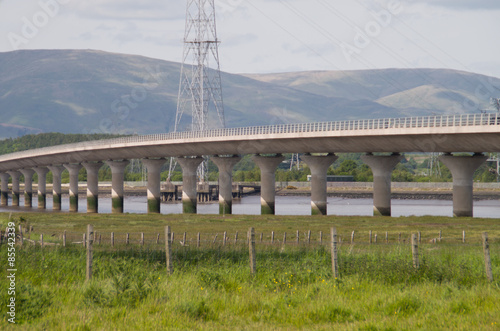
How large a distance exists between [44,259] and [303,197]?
566 ft

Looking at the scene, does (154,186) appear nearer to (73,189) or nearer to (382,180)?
(73,189)

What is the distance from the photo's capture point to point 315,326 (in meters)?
17.4

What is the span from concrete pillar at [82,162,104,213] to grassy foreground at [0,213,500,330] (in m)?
109

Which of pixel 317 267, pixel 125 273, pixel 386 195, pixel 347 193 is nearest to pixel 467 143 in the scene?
pixel 386 195

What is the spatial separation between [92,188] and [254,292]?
118055 mm

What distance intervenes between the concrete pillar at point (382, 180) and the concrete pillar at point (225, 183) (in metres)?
27.7

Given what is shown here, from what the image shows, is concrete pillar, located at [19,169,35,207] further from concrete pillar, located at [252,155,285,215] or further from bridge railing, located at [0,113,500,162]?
concrete pillar, located at [252,155,285,215]

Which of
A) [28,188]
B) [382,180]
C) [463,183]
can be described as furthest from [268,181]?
[28,188]

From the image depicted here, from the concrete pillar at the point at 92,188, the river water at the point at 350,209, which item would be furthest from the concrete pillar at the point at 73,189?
the concrete pillar at the point at 92,188

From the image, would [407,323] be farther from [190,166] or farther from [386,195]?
[190,166]

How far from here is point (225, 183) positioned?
4299 inches

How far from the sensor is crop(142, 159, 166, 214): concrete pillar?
118 metres

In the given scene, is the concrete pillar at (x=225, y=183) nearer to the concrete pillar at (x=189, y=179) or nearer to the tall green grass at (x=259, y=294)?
the concrete pillar at (x=189, y=179)

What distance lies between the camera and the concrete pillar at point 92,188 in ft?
437
